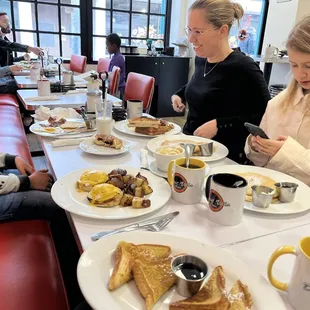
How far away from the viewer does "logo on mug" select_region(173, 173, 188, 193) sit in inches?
35.5

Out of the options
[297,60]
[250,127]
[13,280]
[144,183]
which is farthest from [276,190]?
[13,280]

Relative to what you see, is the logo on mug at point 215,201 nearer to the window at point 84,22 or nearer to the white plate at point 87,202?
the white plate at point 87,202

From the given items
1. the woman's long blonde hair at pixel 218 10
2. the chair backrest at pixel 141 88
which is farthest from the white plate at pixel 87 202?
the chair backrest at pixel 141 88

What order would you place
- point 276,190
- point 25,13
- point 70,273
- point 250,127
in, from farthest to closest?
point 25,13
point 70,273
point 250,127
point 276,190

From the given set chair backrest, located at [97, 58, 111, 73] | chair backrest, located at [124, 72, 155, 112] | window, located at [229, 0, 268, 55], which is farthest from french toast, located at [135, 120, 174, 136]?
window, located at [229, 0, 268, 55]

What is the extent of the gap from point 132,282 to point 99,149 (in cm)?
Answer: 75

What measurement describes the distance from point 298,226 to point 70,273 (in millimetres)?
1102

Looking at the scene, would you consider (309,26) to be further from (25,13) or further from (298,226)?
(25,13)

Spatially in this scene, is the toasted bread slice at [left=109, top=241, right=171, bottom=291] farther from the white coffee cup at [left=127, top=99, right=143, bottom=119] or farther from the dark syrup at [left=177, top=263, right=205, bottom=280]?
the white coffee cup at [left=127, top=99, right=143, bottom=119]

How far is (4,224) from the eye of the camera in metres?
1.15

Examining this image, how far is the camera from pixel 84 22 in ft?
17.3

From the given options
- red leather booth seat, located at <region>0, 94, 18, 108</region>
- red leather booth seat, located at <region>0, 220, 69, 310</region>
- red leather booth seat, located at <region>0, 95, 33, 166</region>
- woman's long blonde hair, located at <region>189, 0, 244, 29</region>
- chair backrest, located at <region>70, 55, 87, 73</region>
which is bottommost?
red leather booth seat, located at <region>0, 220, 69, 310</region>

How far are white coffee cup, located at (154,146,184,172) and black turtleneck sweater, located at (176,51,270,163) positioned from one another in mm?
464

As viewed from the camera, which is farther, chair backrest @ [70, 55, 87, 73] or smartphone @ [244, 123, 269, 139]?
chair backrest @ [70, 55, 87, 73]
